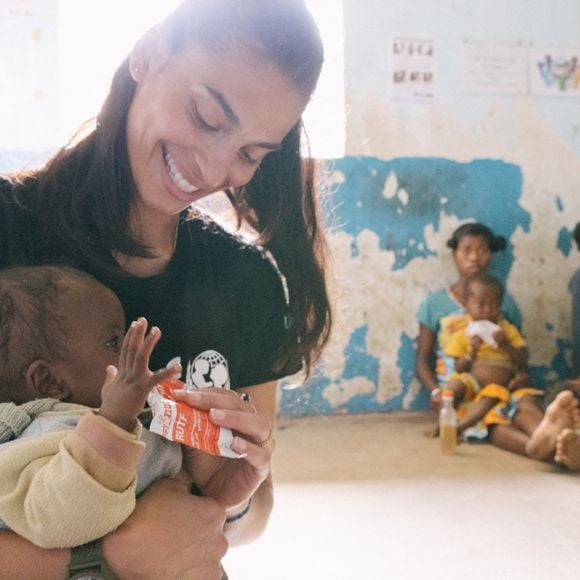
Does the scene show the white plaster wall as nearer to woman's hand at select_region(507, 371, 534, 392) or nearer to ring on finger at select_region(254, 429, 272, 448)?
woman's hand at select_region(507, 371, 534, 392)

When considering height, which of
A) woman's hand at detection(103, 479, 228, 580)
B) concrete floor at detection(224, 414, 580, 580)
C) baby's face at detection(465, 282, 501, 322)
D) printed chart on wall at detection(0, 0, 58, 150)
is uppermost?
printed chart on wall at detection(0, 0, 58, 150)

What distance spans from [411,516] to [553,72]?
2.53 metres

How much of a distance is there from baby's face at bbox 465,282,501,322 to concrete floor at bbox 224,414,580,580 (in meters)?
0.64

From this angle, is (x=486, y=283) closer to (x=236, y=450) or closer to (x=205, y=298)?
(x=205, y=298)

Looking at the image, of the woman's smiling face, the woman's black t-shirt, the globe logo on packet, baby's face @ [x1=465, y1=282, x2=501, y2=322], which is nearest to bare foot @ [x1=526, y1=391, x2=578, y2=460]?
baby's face @ [x1=465, y1=282, x2=501, y2=322]

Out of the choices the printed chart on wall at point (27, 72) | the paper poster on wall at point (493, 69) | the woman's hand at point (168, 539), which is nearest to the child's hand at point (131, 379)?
the woman's hand at point (168, 539)

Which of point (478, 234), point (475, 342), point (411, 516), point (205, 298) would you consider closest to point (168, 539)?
point (205, 298)

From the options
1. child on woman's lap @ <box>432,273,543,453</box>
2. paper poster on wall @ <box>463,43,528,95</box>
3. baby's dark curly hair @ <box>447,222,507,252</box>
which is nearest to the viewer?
child on woman's lap @ <box>432,273,543,453</box>

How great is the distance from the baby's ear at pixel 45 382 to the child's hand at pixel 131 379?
0.19m

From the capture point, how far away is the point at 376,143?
12.5ft

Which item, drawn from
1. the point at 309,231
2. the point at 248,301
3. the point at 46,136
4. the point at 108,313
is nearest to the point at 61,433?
the point at 108,313

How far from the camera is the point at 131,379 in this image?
0.80 meters

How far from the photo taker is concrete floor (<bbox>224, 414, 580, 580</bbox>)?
2197 millimetres

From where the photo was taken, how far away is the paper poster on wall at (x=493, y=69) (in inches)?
153
